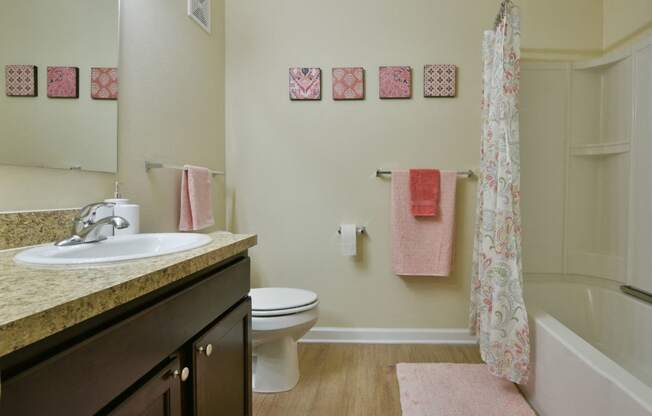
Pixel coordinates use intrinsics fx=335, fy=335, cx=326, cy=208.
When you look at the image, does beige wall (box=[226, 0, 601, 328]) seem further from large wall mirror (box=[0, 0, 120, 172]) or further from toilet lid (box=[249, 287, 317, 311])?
large wall mirror (box=[0, 0, 120, 172])

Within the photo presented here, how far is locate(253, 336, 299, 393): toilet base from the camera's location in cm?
168

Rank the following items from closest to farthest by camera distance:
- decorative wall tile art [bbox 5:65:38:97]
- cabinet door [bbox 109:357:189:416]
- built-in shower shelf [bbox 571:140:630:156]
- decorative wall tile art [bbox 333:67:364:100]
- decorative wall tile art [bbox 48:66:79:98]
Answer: cabinet door [bbox 109:357:189:416] → decorative wall tile art [bbox 5:65:38:97] → decorative wall tile art [bbox 48:66:79:98] → built-in shower shelf [bbox 571:140:630:156] → decorative wall tile art [bbox 333:67:364:100]

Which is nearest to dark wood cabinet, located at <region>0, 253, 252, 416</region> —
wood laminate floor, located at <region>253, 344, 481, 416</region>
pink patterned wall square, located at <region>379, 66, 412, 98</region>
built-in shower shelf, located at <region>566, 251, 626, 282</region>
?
wood laminate floor, located at <region>253, 344, 481, 416</region>

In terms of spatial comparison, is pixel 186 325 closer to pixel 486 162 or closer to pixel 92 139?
pixel 92 139

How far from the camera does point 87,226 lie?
3.29 feet

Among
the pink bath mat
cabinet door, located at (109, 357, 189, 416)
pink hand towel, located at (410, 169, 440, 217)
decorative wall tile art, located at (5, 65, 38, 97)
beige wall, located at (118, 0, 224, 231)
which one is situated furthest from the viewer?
pink hand towel, located at (410, 169, 440, 217)

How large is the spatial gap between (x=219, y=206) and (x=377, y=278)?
1.16 m

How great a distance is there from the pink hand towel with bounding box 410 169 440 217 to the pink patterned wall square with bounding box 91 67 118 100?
5.27 ft

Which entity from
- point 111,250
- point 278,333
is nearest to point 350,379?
point 278,333

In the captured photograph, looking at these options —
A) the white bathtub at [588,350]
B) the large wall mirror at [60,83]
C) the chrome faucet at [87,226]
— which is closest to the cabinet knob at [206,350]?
the chrome faucet at [87,226]

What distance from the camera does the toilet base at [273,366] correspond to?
1.68 meters

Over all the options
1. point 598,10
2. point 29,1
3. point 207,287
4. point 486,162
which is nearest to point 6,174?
point 29,1

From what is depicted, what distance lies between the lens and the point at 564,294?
6.65ft

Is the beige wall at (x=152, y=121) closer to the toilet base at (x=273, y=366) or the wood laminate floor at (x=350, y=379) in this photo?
the toilet base at (x=273, y=366)
